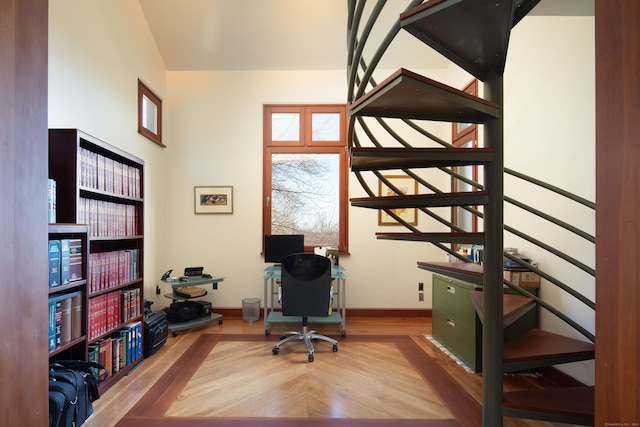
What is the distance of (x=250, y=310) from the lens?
12.9 feet

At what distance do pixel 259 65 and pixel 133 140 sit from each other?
195 cm

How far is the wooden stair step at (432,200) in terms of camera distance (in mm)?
1429

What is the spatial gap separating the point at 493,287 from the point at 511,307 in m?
0.31

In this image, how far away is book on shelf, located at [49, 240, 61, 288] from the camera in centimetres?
175

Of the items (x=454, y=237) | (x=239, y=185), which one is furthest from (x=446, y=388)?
(x=239, y=185)

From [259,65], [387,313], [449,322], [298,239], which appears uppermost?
[259,65]

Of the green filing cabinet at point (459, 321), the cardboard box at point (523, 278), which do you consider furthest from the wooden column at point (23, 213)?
the cardboard box at point (523, 278)

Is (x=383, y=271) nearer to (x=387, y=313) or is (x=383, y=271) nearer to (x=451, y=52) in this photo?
(x=387, y=313)

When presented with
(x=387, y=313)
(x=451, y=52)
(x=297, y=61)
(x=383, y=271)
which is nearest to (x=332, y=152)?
(x=297, y=61)

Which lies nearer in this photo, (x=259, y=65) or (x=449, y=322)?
(x=449, y=322)

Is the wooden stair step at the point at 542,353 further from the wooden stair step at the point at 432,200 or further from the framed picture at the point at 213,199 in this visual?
the framed picture at the point at 213,199

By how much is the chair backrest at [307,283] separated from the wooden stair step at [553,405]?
1.67m

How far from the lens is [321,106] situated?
428 cm

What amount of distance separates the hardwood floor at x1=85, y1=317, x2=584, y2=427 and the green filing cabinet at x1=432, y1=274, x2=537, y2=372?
→ 0.14 meters
